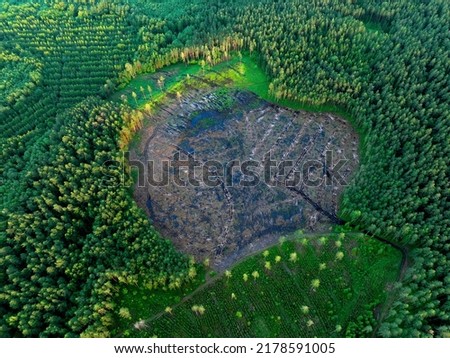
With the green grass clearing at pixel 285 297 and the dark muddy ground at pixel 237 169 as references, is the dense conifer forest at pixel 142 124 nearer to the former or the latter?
the green grass clearing at pixel 285 297

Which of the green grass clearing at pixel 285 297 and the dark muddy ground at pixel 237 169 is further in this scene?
the dark muddy ground at pixel 237 169

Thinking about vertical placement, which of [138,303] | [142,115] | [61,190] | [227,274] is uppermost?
[142,115]

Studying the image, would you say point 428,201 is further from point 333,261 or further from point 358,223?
point 333,261

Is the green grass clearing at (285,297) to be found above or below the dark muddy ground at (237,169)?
below

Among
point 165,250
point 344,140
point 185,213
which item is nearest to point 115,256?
point 165,250

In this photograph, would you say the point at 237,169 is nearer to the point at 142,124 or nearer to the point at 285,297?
the point at 142,124

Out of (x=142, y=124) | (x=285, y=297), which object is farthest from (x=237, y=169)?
(x=285, y=297)

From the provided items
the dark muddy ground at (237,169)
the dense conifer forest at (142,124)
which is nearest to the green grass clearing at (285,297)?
the dense conifer forest at (142,124)
